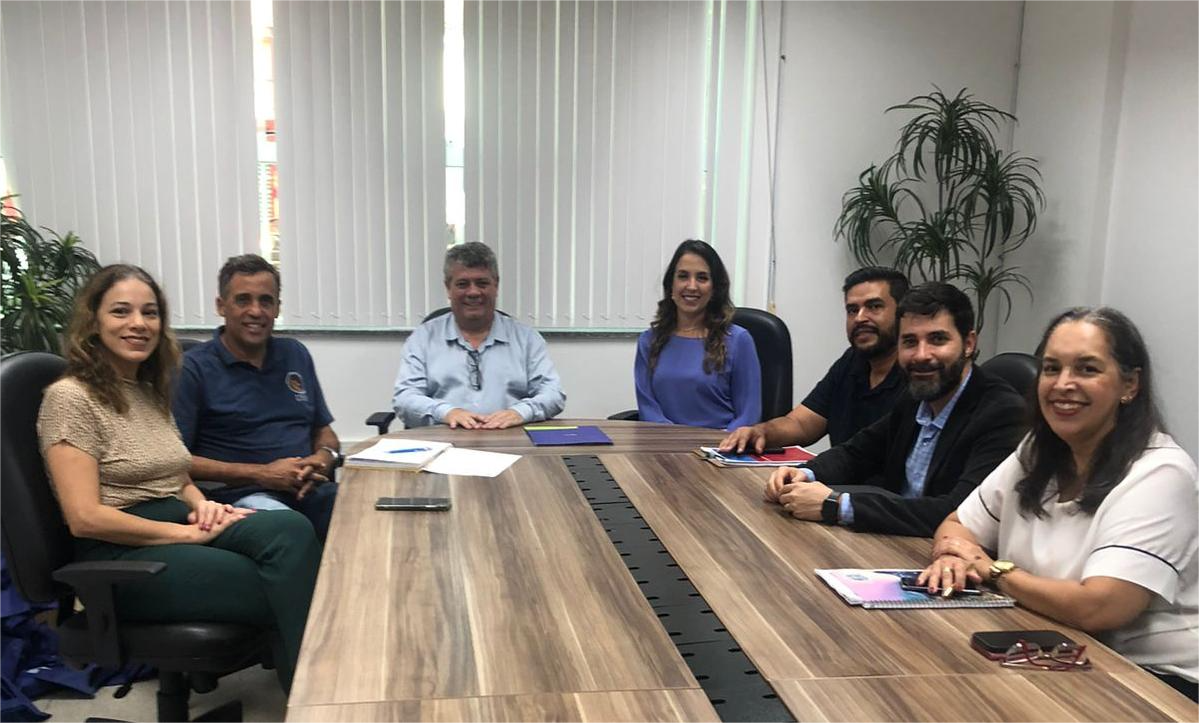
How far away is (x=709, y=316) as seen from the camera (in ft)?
10.1

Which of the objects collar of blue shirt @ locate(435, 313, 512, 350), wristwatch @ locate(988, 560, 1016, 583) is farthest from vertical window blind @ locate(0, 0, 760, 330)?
wristwatch @ locate(988, 560, 1016, 583)

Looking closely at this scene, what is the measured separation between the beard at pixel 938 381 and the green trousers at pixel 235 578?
145cm

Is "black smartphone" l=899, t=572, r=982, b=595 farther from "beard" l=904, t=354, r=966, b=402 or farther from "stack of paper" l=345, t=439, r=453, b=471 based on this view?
"stack of paper" l=345, t=439, r=453, b=471

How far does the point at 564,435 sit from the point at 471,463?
17.6 inches

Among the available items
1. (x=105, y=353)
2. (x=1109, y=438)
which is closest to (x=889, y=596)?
(x=1109, y=438)

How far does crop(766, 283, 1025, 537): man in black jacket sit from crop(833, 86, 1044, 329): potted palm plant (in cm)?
191

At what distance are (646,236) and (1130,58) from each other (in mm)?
2208

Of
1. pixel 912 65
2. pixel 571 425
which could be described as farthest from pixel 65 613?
pixel 912 65

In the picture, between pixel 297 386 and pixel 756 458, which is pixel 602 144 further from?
pixel 756 458

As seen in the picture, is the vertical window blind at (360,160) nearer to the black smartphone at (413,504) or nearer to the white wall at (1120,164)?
the black smartphone at (413,504)

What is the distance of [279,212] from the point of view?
370cm

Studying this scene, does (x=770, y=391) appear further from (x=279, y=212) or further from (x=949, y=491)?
(x=279, y=212)

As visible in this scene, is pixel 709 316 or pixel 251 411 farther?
pixel 709 316

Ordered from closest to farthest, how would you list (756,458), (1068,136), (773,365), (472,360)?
(756,458), (472,360), (773,365), (1068,136)
